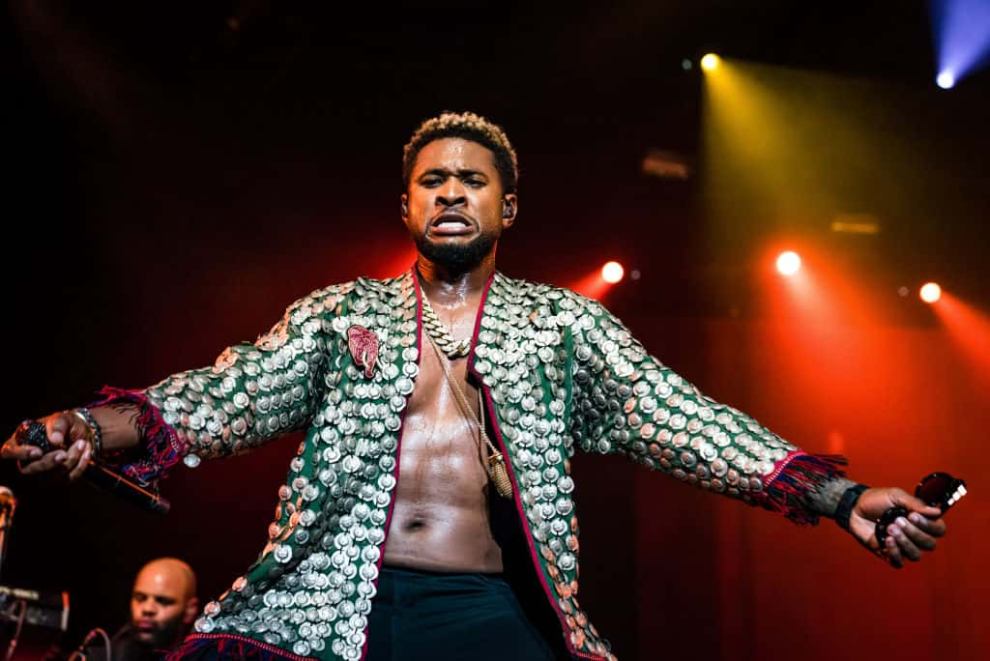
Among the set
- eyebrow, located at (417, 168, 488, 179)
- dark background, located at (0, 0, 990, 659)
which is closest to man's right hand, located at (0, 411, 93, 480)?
eyebrow, located at (417, 168, 488, 179)

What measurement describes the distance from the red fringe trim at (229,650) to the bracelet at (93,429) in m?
0.51

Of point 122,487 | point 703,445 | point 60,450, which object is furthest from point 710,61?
point 60,450

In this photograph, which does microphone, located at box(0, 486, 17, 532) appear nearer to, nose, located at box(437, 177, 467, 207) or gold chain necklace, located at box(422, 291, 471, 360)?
gold chain necklace, located at box(422, 291, 471, 360)

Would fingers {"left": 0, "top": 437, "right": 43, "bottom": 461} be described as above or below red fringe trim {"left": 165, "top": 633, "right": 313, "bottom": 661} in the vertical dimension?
above

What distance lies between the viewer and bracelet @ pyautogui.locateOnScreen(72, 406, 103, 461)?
2.14 m

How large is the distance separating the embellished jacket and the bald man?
3.02m

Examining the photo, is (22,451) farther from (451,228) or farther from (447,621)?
(451,228)

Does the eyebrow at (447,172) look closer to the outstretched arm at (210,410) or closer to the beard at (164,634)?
the outstretched arm at (210,410)

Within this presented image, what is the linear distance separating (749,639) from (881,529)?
17.4 feet

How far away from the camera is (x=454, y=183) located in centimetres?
299

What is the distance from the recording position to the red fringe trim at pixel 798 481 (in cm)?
242

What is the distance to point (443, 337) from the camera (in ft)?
9.40

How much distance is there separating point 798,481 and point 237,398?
4.50 feet

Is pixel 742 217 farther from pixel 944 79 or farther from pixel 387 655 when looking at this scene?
pixel 387 655
